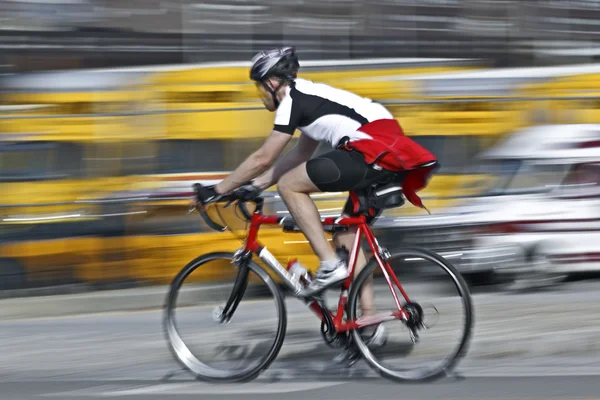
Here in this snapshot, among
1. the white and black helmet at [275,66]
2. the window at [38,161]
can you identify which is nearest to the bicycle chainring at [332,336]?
the white and black helmet at [275,66]

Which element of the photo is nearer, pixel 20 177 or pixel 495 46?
pixel 20 177

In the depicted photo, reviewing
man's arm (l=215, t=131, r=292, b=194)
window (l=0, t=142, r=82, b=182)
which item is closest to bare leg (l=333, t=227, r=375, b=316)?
man's arm (l=215, t=131, r=292, b=194)

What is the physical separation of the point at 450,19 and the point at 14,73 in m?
6.38

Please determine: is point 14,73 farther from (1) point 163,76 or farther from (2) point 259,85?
(2) point 259,85

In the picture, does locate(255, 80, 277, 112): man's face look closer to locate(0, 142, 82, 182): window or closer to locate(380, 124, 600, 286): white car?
locate(380, 124, 600, 286): white car

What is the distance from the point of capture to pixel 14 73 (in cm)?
1428

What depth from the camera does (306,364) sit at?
7.32 meters

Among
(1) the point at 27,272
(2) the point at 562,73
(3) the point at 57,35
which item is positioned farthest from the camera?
(3) the point at 57,35

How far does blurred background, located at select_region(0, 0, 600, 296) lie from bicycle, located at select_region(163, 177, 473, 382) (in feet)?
15.0

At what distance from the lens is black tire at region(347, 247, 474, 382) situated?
6453 millimetres

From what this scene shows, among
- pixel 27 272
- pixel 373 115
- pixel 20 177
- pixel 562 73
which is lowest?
pixel 27 272

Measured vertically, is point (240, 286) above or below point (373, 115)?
below

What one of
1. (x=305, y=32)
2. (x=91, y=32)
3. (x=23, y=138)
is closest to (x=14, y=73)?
(x=23, y=138)

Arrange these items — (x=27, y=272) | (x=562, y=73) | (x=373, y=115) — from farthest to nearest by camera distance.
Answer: (x=562, y=73) → (x=27, y=272) → (x=373, y=115)
